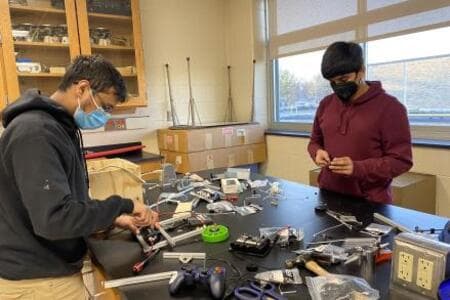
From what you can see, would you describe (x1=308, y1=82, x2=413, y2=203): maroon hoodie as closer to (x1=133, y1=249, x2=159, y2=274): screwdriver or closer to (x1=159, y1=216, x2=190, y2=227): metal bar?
(x1=159, y1=216, x2=190, y2=227): metal bar

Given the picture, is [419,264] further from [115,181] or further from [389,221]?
[115,181]

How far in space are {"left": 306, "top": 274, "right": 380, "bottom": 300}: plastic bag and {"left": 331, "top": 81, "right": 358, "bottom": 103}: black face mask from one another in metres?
1.04

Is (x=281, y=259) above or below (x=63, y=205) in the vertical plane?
below

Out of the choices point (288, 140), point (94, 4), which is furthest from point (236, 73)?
point (94, 4)

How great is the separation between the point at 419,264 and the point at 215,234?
63cm

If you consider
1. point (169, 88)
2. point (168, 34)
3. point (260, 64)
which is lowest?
point (169, 88)

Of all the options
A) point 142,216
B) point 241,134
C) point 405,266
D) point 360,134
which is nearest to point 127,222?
point 142,216

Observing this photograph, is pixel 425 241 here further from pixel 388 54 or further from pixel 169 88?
pixel 169 88

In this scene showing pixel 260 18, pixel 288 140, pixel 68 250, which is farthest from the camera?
pixel 260 18

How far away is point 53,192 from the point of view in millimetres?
930

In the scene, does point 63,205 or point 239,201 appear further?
point 239,201

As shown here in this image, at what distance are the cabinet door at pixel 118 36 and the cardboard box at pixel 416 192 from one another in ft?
7.16

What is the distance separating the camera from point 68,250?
45.5 inches

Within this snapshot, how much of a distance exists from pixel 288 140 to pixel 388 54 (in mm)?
1173
